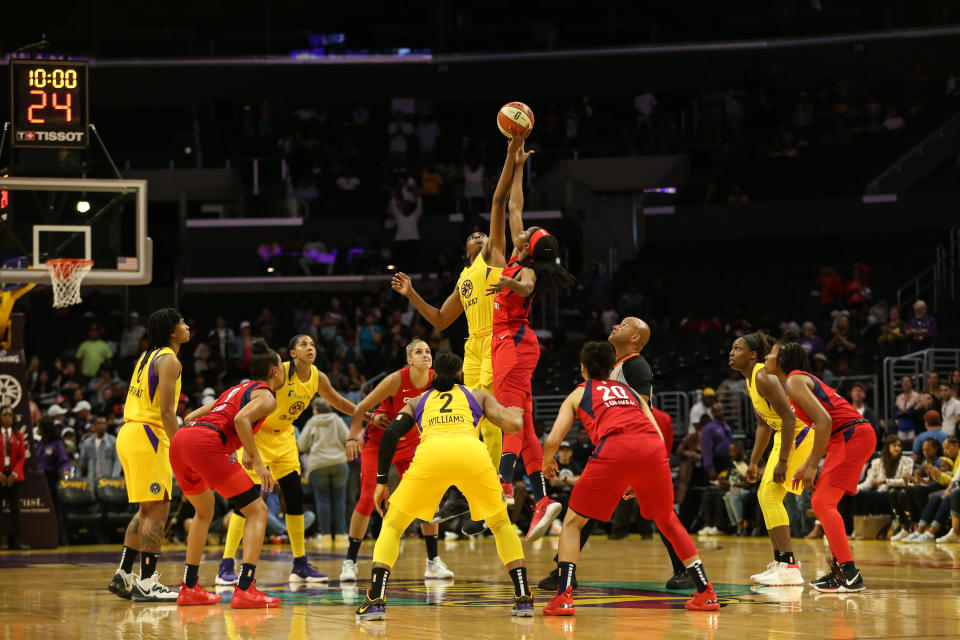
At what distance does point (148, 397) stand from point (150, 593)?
159 centimetres

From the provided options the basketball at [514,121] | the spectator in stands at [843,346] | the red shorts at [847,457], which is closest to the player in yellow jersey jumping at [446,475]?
the basketball at [514,121]

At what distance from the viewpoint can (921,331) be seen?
69.5ft

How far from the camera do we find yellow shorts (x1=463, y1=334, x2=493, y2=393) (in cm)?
1101

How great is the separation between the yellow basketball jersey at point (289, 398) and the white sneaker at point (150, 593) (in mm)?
1738

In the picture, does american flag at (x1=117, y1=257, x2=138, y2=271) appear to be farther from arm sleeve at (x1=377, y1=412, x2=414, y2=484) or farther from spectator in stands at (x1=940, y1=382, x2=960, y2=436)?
spectator in stands at (x1=940, y1=382, x2=960, y2=436)

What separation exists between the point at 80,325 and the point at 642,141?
13.9 m

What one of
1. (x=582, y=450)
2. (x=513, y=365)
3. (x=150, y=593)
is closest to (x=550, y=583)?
(x=513, y=365)

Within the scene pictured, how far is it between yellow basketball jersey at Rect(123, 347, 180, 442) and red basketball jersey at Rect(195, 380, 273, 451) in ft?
1.45

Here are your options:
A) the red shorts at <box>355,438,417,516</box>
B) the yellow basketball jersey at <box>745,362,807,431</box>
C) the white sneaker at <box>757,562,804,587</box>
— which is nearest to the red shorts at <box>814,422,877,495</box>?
the yellow basketball jersey at <box>745,362,807,431</box>

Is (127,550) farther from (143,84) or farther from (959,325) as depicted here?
(143,84)

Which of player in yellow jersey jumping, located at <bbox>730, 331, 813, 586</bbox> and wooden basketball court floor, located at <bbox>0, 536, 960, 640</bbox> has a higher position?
player in yellow jersey jumping, located at <bbox>730, 331, 813, 586</bbox>

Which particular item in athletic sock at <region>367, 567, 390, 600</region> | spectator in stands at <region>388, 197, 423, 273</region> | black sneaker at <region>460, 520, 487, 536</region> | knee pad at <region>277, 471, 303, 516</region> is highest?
spectator in stands at <region>388, 197, 423, 273</region>

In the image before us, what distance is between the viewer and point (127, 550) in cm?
1056

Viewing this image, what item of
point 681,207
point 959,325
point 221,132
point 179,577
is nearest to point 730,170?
point 681,207
